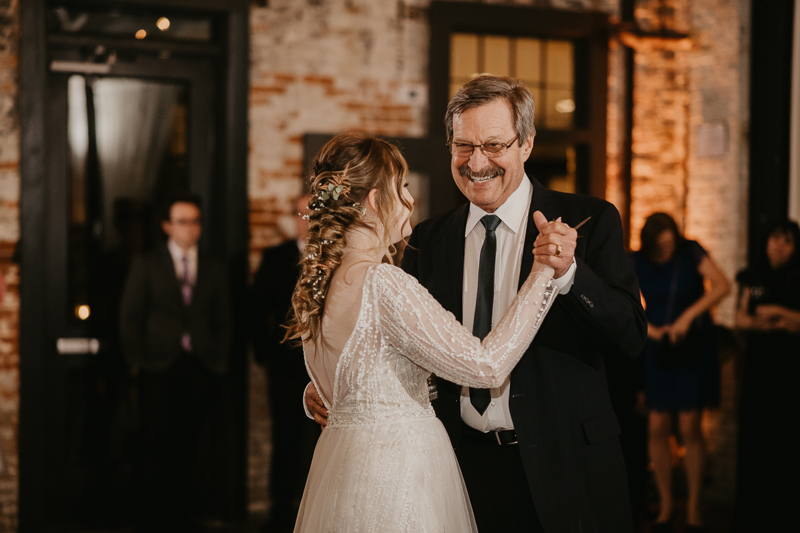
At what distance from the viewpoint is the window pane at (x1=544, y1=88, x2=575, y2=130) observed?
5.73 meters

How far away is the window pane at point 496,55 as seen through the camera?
557 centimetres

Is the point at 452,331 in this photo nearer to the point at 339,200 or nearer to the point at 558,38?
the point at 339,200

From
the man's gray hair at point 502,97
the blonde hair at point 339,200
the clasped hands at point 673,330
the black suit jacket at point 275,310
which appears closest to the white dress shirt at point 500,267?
the man's gray hair at point 502,97

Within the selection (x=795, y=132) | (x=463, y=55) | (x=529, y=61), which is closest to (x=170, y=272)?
(x=463, y=55)

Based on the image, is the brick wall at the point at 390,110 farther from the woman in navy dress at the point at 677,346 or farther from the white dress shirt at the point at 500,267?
the white dress shirt at the point at 500,267

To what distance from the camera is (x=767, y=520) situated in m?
4.64

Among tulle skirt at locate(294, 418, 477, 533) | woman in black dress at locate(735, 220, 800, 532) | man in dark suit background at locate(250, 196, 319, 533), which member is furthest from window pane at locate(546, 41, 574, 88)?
tulle skirt at locate(294, 418, 477, 533)

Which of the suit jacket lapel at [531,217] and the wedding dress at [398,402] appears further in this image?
the suit jacket lapel at [531,217]

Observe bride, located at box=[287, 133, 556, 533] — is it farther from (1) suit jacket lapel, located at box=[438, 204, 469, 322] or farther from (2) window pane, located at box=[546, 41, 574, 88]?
(2) window pane, located at box=[546, 41, 574, 88]

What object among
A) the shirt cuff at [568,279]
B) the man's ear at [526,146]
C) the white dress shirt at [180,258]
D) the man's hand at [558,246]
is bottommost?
the white dress shirt at [180,258]

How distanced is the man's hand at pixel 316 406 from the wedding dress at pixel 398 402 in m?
0.11

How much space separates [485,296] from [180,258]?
2.99m

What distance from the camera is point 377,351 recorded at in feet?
6.35

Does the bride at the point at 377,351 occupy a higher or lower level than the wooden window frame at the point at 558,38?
lower
